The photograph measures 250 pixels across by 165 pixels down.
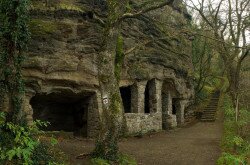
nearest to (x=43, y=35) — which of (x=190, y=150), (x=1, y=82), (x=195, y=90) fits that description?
(x=1, y=82)

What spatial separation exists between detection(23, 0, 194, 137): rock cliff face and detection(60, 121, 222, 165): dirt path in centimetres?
153

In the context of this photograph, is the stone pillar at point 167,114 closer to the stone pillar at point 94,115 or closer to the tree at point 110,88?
the stone pillar at point 94,115

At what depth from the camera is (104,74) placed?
9070mm

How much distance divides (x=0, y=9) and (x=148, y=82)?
11.3 meters

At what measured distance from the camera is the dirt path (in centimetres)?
1019

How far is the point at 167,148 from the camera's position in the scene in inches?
506

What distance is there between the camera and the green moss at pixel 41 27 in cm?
1249

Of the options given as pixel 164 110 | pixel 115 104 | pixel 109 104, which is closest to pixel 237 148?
pixel 115 104

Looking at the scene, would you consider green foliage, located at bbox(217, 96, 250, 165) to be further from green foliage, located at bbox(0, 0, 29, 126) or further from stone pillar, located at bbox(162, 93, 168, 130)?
green foliage, located at bbox(0, 0, 29, 126)

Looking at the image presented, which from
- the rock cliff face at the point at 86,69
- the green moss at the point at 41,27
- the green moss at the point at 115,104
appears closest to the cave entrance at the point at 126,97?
the rock cliff face at the point at 86,69

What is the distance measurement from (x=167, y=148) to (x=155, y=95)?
18.8 feet

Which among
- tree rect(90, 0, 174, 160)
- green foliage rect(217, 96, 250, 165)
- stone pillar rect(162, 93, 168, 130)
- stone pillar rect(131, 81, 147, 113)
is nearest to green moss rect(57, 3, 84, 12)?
tree rect(90, 0, 174, 160)

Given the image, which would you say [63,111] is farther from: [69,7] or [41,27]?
[69,7]

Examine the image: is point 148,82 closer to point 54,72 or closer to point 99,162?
point 54,72
